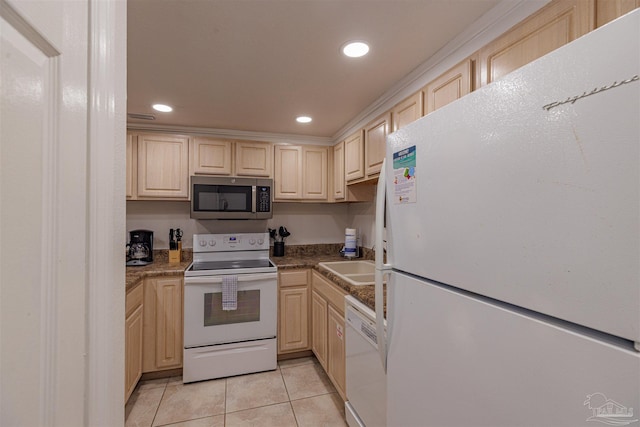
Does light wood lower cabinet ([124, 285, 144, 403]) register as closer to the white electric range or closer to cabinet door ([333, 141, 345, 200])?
the white electric range

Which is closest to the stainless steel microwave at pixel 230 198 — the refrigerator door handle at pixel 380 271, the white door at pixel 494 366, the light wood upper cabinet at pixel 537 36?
the refrigerator door handle at pixel 380 271

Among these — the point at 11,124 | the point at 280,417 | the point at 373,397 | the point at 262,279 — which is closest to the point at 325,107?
the point at 262,279

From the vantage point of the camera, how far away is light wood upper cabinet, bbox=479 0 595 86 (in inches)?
35.6

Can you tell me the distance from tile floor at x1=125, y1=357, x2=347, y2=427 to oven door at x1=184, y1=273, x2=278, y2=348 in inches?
13.3

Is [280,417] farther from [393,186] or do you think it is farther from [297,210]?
[297,210]

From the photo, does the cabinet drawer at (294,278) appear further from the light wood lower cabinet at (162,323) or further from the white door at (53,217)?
the white door at (53,217)

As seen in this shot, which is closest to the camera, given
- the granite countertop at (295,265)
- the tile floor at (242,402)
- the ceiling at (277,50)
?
the ceiling at (277,50)

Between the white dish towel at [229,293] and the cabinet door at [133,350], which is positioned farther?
the white dish towel at [229,293]

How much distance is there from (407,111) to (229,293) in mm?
1923

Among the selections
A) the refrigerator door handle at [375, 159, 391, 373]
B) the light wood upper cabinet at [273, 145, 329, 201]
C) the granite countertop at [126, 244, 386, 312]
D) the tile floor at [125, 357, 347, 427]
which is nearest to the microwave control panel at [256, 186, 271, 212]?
the light wood upper cabinet at [273, 145, 329, 201]

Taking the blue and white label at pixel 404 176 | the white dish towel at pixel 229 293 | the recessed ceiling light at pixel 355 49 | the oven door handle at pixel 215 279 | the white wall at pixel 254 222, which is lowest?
the white dish towel at pixel 229 293

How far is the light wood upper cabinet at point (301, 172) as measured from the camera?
115 inches

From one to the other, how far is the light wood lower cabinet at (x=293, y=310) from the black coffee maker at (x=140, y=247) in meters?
1.28

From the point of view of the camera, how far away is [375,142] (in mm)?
2154
